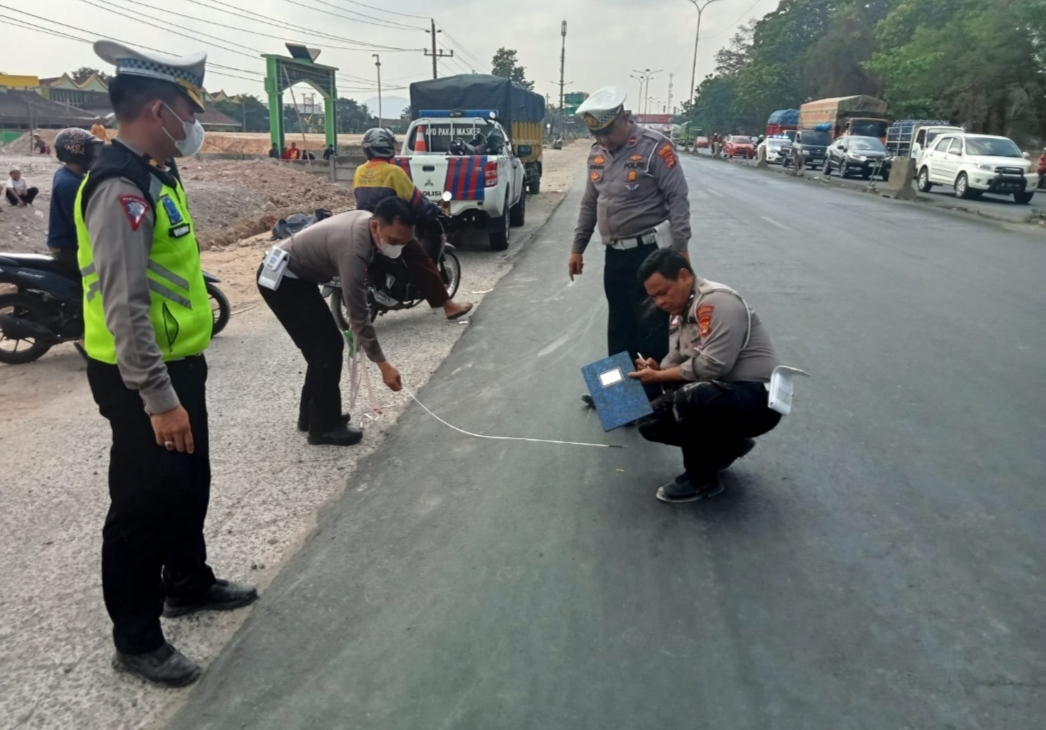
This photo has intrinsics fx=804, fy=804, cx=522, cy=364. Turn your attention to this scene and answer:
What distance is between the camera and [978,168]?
21484mm

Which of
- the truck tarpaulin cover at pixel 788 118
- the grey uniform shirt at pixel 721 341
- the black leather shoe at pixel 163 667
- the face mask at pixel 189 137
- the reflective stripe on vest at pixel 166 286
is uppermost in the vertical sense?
the truck tarpaulin cover at pixel 788 118

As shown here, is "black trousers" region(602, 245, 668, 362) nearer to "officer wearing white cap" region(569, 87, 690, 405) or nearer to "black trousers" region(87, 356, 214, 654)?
"officer wearing white cap" region(569, 87, 690, 405)

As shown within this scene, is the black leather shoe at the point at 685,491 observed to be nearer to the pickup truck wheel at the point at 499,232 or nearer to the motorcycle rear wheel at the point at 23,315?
the motorcycle rear wheel at the point at 23,315

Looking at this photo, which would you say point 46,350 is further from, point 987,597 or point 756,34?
point 756,34

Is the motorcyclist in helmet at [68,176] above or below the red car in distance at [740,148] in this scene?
above

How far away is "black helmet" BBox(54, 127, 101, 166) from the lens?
5652 mm

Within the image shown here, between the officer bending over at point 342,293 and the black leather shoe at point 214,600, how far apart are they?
1.36 m

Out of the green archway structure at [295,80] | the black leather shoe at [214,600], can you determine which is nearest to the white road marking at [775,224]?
the black leather shoe at [214,600]

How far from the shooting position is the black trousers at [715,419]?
3.81m

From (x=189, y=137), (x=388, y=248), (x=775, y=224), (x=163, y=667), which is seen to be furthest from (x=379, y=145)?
(x=775, y=224)

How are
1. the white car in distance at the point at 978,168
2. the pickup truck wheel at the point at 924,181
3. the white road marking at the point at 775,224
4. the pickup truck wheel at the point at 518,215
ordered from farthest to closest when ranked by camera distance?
the pickup truck wheel at the point at 924,181
the white car in distance at the point at 978,168
the pickup truck wheel at the point at 518,215
the white road marking at the point at 775,224

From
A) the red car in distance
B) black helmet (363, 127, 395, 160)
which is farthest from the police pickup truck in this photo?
the red car in distance

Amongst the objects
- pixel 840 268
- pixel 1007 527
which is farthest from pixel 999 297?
pixel 1007 527

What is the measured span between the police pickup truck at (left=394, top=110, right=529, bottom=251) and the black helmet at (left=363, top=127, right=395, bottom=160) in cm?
288
